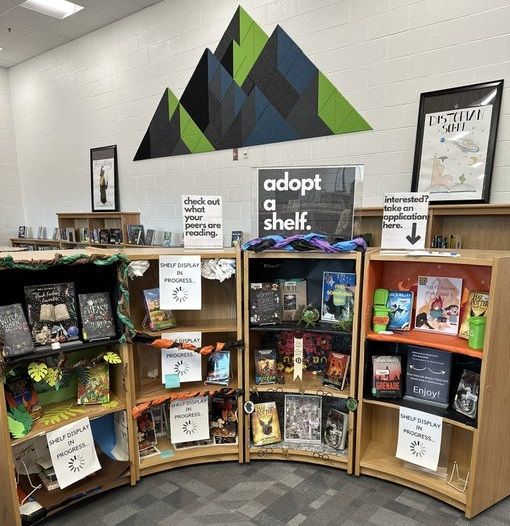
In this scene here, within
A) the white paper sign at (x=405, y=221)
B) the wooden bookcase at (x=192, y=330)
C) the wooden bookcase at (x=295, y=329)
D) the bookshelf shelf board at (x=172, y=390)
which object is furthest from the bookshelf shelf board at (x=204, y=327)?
the white paper sign at (x=405, y=221)

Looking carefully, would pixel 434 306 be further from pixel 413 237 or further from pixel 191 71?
pixel 191 71

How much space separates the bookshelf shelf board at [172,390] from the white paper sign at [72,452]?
1.02 feet

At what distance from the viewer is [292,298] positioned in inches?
92.7

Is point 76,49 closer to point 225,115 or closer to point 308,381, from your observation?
point 225,115

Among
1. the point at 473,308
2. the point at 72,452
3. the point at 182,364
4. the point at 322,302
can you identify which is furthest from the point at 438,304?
the point at 72,452

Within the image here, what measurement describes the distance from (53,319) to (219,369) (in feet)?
3.14

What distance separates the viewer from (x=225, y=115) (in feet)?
12.5

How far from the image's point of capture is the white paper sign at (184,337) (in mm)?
2160

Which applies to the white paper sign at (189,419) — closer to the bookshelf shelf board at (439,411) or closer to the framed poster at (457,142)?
the bookshelf shelf board at (439,411)

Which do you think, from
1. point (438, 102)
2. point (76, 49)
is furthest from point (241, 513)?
point (76, 49)

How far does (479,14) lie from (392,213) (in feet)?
5.27

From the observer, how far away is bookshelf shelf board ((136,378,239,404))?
2195 millimetres

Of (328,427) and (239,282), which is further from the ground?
(239,282)

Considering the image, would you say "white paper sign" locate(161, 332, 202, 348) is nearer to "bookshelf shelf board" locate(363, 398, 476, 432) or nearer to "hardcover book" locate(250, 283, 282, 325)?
"hardcover book" locate(250, 283, 282, 325)
